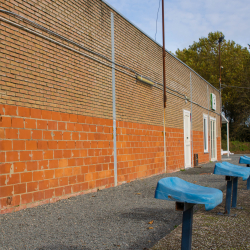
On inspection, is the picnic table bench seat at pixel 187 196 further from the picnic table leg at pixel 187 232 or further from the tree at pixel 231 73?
the tree at pixel 231 73

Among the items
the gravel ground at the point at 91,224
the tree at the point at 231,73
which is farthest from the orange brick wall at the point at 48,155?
the tree at the point at 231,73

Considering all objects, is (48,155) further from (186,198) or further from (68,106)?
(186,198)

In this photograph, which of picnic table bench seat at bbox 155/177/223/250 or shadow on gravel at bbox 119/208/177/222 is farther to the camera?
shadow on gravel at bbox 119/208/177/222

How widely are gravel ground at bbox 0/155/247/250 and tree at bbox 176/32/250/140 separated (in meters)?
33.5

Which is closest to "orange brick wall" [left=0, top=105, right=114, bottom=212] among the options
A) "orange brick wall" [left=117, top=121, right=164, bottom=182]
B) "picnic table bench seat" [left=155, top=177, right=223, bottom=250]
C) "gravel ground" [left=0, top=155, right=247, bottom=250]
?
"gravel ground" [left=0, top=155, right=247, bottom=250]

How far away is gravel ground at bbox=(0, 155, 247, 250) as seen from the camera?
3.50 meters

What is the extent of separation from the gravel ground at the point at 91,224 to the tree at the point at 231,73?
110 feet

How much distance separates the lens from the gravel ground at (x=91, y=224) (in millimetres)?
3500

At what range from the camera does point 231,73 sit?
37.2m

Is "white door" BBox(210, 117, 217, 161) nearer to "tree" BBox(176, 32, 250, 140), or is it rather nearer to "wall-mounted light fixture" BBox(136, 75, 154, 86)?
"wall-mounted light fixture" BBox(136, 75, 154, 86)

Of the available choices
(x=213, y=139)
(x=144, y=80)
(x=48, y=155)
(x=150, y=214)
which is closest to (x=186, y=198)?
(x=150, y=214)

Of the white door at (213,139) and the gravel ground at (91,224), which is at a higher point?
the white door at (213,139)

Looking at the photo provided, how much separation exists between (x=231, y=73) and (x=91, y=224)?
3653cm

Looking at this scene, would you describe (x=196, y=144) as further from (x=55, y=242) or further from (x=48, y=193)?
(x=55, y=242)
